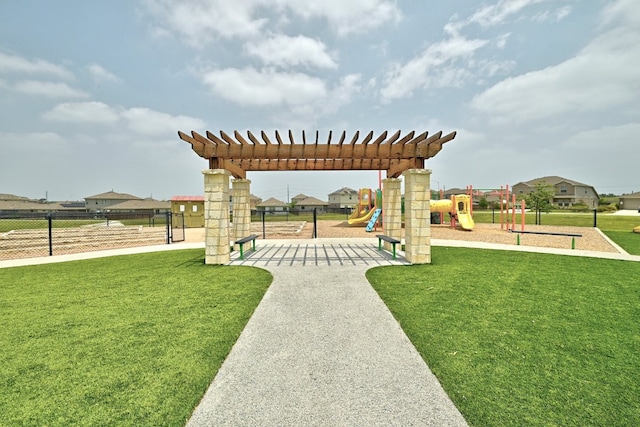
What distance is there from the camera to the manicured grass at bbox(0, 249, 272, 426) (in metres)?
2.50

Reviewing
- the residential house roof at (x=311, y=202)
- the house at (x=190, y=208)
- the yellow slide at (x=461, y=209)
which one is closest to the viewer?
the yellow slide at (x=461, y=209)

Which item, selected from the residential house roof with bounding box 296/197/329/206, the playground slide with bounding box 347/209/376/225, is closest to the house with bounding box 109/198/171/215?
the residential house roof with bounding box 296/197/329/206

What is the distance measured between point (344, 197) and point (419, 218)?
69405mm

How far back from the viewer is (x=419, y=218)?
28.9ft

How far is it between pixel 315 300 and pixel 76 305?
15.1ft

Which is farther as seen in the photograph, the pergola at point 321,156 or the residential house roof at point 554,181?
the residential house roof at point 554,181

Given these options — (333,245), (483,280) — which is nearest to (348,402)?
(483,280)

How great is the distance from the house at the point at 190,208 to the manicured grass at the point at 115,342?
15.8m

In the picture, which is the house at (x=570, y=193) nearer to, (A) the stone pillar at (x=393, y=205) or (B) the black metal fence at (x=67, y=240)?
(A) the stone pillar at (x=393, y=205)

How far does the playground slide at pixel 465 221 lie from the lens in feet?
60.5

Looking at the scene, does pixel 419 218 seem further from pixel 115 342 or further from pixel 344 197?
pixel 344 197

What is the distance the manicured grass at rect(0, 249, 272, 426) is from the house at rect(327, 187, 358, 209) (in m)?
70.0

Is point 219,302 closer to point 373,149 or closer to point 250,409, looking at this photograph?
point 250,409

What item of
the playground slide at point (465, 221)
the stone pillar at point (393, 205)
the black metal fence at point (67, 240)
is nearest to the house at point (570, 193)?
the playground slide at point (465, 221)
